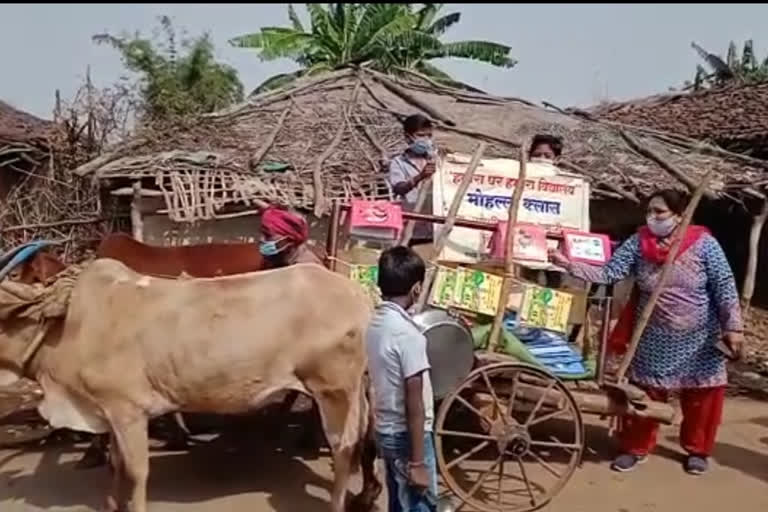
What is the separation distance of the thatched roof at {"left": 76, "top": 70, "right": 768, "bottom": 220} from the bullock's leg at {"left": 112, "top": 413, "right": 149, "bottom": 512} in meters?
3.05

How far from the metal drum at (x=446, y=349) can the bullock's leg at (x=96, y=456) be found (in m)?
2.41

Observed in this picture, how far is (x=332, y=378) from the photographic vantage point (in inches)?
207

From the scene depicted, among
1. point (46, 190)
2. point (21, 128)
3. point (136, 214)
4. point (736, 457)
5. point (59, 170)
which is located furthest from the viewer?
point (21, 128)

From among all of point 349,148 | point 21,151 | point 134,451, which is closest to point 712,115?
point 349,148

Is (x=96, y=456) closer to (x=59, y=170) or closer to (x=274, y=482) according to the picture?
(x=274, y=482)

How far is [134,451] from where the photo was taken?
5145 mm

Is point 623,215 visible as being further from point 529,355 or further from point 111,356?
point 111,356

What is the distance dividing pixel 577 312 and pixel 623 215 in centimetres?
503

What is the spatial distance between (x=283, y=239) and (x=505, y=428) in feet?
5.74

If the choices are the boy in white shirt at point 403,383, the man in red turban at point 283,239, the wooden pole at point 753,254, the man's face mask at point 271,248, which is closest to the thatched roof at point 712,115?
the wooden pole at point 753,254

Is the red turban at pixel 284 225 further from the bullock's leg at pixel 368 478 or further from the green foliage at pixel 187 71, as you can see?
the green foliage at pixel 187 71

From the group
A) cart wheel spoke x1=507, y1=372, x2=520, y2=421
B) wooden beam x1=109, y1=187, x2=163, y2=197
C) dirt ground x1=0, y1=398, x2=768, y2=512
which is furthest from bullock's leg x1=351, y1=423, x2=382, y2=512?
wooden beam x1=109, y1=187, x2=163, y2=197

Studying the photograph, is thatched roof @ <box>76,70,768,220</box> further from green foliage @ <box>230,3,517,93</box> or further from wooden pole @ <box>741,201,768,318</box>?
green foliage @ <box>230,3,517,93</box>

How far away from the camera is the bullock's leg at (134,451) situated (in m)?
5.14
